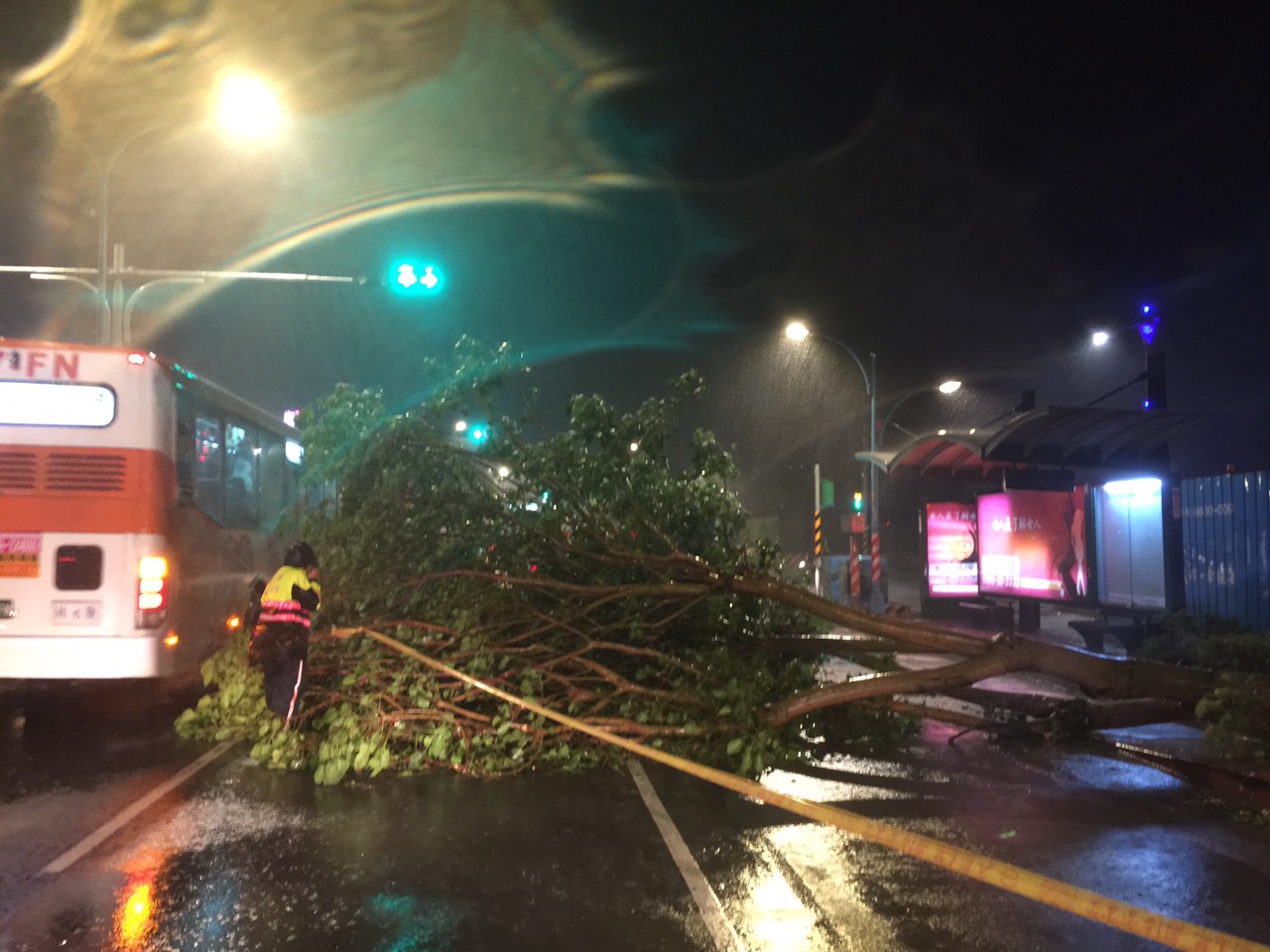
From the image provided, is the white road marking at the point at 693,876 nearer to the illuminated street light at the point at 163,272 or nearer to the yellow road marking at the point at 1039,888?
the yellow road marking at the point at 1039,888

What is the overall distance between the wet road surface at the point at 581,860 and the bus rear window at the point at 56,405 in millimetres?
2677

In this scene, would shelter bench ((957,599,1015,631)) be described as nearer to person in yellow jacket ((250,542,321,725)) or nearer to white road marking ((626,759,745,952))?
white road marking ((626,759,745,952))

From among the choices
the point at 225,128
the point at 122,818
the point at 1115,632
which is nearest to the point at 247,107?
the point at 225,128

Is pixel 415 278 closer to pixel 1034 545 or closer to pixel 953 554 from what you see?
pixel 1034 545

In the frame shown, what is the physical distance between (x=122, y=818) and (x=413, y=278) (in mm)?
7468

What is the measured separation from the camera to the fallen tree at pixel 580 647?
26.1 feet

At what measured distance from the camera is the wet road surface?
185 inches

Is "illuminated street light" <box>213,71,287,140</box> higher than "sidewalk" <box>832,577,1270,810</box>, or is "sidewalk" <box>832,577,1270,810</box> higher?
"illuminated street light" <box>213,71,287,140</box>

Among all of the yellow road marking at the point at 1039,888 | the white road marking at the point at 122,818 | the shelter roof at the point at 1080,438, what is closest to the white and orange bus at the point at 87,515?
the white road marking at the point at 122,818

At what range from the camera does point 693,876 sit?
545 cm

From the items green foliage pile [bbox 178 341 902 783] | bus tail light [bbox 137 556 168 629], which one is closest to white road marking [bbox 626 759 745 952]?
green foliage pile [bbox 178 341 902 783]

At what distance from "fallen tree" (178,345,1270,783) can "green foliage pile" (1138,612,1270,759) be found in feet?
0.10

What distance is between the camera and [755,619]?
10.3 m

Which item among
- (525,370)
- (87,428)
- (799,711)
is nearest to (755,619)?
(799,711)
